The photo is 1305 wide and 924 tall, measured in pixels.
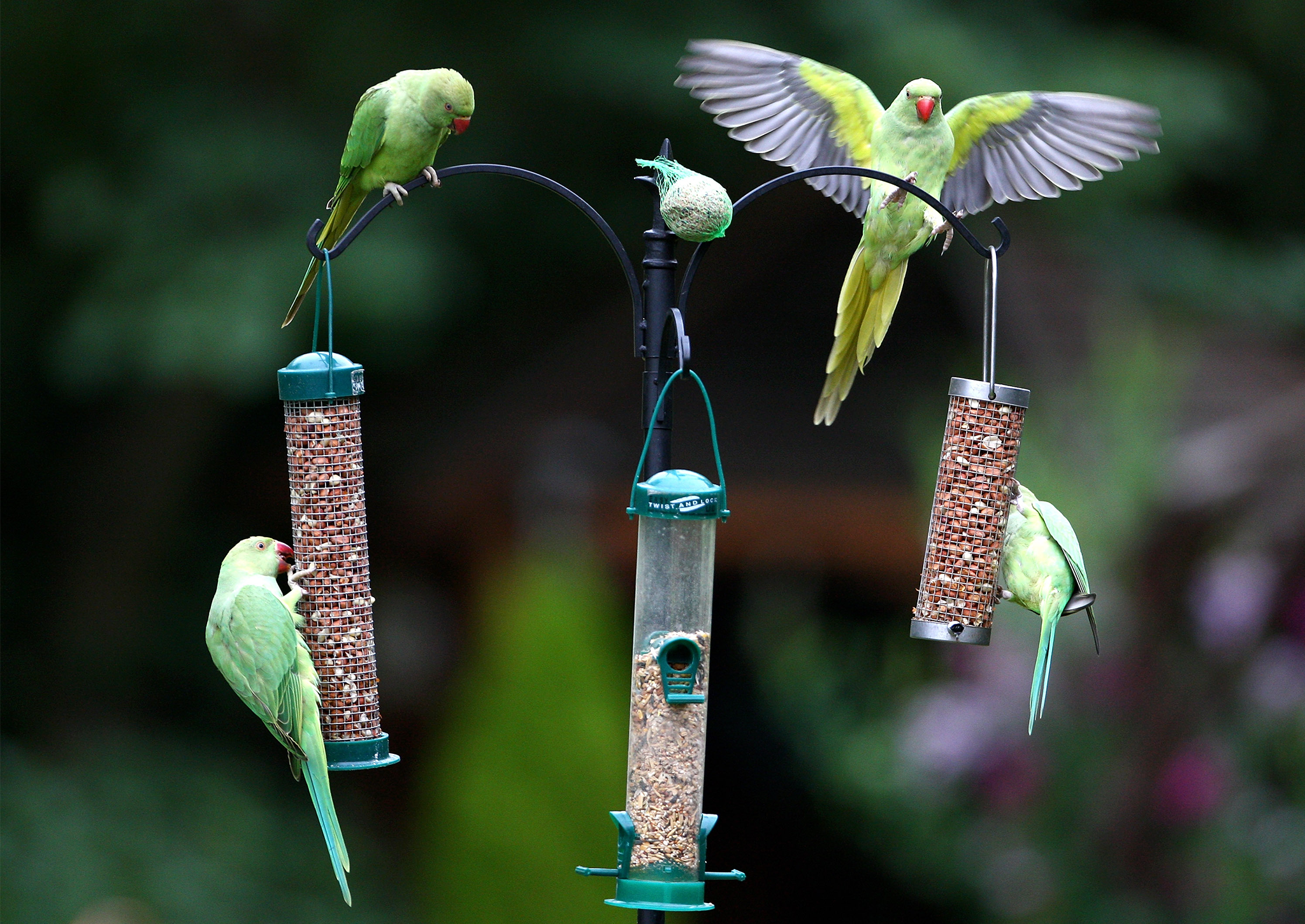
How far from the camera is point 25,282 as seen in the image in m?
7.67

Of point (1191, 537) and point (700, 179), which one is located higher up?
point (700, 179)

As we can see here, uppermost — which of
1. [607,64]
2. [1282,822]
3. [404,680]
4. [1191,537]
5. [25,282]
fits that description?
[607,64]

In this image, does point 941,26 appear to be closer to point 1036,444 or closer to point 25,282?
point 1036,444

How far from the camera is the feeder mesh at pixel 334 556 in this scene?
10.5 feet

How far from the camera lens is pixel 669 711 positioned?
10.1 feet

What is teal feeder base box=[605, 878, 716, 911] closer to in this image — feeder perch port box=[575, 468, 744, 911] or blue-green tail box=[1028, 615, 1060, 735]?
feeder perch port box=[575, 468, 744, 911]

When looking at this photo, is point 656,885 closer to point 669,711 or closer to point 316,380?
point 669,711

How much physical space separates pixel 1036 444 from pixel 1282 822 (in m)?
1.70

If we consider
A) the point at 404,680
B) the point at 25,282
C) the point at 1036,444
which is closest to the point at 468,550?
the point at 404,680

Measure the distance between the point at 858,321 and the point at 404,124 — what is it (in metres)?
1.34

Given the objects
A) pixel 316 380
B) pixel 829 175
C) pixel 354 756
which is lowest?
pixel 354 756

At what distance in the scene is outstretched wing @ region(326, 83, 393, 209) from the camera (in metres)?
3.36

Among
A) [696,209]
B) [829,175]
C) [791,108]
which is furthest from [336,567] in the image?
[791,108]

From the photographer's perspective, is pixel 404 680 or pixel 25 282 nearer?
pixel 25 282
